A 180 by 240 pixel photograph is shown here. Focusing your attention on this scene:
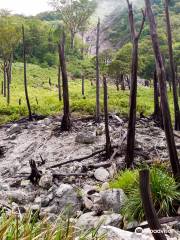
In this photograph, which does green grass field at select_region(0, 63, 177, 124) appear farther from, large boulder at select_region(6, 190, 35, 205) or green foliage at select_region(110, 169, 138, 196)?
green foliage at select_region(110, 169, 138, 196)

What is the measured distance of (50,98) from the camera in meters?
36.0

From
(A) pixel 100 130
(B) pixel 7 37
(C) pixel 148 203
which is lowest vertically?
(A) pixel 100 130

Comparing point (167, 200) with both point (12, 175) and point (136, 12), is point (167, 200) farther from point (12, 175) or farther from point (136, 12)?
point (136, 12)

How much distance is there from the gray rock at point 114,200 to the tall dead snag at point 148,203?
488 cm

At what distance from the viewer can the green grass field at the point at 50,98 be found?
85.5 feet

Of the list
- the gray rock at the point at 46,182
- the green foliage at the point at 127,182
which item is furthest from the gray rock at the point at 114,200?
the gray rock at the point at 46,182

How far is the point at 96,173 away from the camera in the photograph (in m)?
12.6

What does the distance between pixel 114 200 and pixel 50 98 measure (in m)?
27.5

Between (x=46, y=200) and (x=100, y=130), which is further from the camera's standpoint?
(x=100, y=130)

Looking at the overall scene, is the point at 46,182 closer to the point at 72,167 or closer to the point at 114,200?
the point at 72,167

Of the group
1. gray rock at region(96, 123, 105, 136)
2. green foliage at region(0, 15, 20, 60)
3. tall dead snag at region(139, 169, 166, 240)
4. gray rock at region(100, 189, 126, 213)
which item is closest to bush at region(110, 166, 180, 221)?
gray rock at region(100, 189, 126, 213)

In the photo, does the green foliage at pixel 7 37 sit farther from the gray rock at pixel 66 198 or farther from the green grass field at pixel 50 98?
the gray rock at pixel 66 198

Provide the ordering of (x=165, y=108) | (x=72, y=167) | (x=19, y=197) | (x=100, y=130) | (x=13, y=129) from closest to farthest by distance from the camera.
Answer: (x=165, y=108), (x=19, y=197), (x=72, y=167), (x=100, y=130), (x=13, y=129)

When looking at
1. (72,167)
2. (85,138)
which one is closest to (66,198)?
(72,167)
